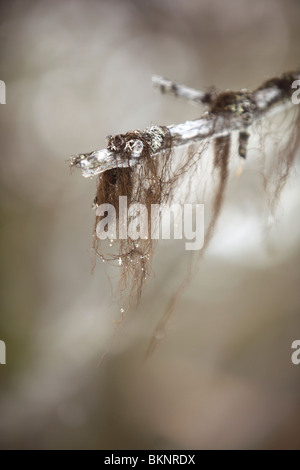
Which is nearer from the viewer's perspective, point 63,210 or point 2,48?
point 2,48

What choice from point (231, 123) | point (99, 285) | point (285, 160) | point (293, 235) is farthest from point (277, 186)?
point (99, 285)

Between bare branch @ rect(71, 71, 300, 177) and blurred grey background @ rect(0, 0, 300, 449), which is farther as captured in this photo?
blurred grey background @ rect(0, 0, 300, 449)

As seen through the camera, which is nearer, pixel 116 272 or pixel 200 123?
pixel 200 123

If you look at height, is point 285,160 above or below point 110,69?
below

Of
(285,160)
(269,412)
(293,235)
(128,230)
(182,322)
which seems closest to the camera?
(128,230)

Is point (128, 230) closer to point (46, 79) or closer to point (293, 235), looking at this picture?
point (293, 235)

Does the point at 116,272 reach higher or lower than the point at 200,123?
lower

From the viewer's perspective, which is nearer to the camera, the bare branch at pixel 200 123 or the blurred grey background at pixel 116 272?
the bare branch at pixel 200 123

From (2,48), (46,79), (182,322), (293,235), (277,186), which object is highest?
(2,48)
